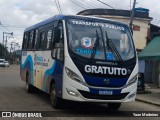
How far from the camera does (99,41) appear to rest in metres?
12.7

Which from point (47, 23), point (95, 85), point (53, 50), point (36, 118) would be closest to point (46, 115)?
point (36, 118)

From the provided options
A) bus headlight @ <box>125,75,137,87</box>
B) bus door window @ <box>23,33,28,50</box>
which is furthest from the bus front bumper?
bus door window @ <box>23,33,28,50</box>

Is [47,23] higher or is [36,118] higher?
[47,23]

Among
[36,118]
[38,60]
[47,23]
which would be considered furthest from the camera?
[38,60]

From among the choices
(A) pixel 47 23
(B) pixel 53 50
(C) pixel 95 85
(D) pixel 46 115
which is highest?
(A) pixel 47 23

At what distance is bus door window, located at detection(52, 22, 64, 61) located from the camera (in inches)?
497

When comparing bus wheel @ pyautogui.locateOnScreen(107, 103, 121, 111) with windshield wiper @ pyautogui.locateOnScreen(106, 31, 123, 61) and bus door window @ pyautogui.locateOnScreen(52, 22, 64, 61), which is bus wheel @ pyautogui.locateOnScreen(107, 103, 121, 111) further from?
bus door window @ pyautogui.locateOnScreen(52, 22, 64, 61)

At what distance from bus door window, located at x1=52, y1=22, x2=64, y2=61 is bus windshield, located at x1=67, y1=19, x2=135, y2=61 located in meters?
0.32

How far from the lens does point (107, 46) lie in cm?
1268

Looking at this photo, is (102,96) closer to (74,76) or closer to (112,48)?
(74,76)

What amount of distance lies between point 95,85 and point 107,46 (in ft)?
4.41

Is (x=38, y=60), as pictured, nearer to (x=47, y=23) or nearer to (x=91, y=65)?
(x=47, y=23)

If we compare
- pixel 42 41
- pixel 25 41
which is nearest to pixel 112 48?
pixel 42 41

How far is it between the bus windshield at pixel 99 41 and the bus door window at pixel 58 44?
316 mm
